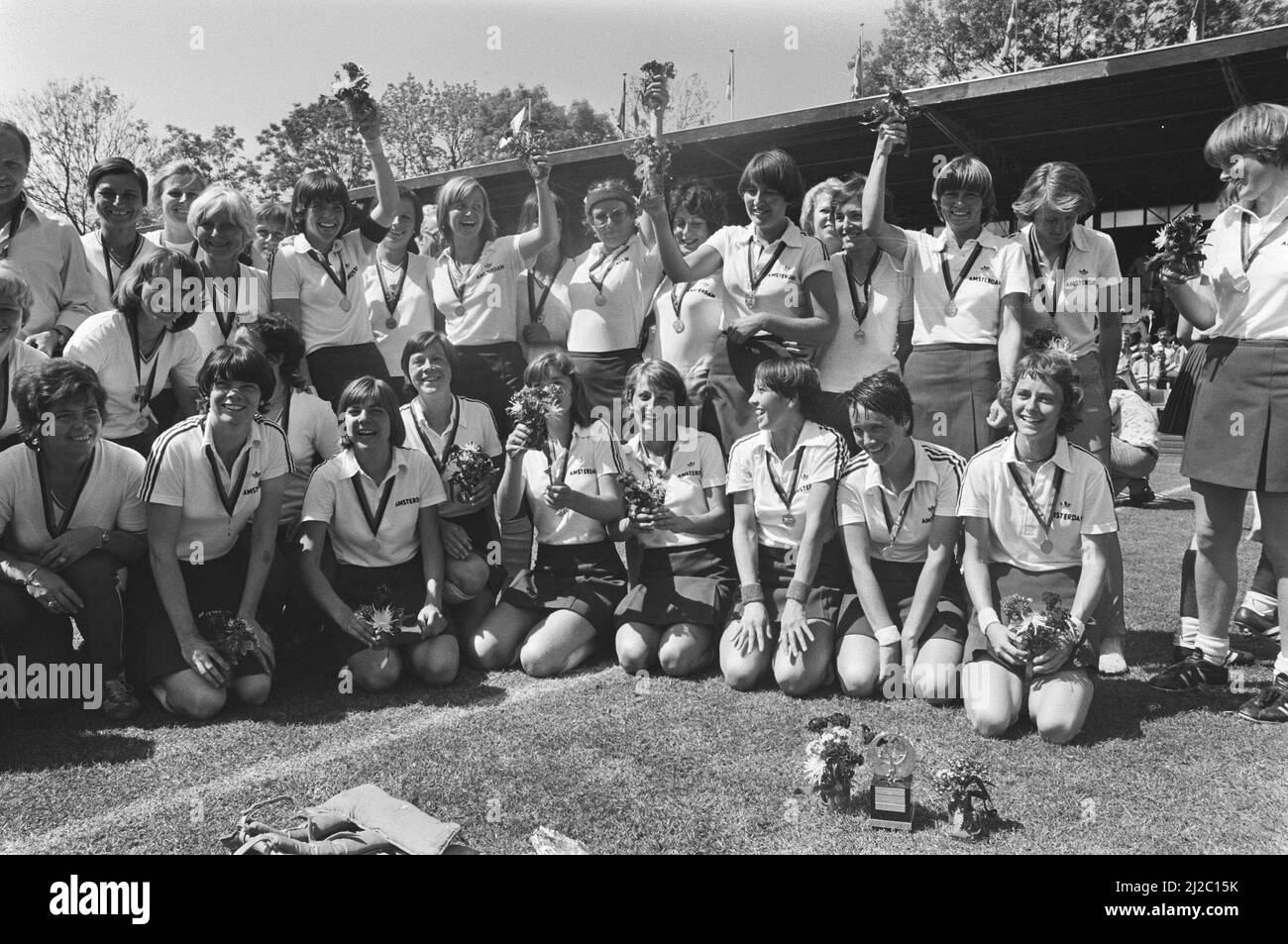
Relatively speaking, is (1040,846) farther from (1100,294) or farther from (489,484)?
(489,484)

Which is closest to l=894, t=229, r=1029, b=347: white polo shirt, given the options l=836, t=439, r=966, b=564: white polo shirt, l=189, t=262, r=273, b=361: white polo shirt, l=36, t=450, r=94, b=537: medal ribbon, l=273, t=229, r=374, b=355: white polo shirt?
l=836, t=439, r=966, b=564: white polo shirt

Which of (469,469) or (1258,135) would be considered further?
(469,469)

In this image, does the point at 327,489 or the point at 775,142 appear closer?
the point at 327,489

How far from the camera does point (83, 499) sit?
4.82 m

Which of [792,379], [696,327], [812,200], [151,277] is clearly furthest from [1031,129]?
[151,277]

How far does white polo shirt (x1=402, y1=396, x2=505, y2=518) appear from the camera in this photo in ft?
19.3

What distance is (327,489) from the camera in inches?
211

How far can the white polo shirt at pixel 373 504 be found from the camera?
538 centimetres

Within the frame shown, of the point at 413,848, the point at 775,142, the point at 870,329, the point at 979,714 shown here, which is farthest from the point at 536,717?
the point at 775,142

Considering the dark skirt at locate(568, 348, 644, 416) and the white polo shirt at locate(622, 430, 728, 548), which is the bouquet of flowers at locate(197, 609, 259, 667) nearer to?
the white polo shirt at locate(622, 430, 728, 548)

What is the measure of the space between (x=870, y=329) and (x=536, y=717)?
3067 millimetres

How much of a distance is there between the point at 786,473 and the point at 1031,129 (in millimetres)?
13984

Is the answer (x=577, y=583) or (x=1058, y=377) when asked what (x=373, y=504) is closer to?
(x=577, y=583)

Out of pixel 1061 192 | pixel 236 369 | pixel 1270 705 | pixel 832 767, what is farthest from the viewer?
pixel 1061 192
